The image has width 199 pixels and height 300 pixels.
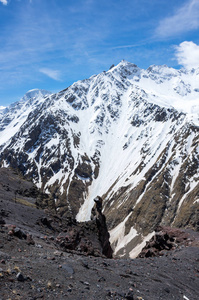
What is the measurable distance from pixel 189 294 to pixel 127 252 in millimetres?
185086

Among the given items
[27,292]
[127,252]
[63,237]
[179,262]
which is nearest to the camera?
[27,292]

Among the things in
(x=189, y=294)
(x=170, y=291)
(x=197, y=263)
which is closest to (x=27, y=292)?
(x=170, y=291)

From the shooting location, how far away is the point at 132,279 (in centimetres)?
2291

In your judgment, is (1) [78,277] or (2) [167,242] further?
(2) [167,242]

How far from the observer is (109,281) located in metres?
20.5

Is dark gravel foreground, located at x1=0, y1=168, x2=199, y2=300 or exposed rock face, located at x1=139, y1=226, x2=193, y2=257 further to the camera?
exposed rock face, located at x1=139, y1=226, x2=193, y2=257

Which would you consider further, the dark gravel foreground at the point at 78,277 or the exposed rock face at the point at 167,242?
the exposed rock face at the point at 167,242

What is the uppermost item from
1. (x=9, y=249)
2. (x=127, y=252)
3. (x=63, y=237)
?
(x=9, y=249)

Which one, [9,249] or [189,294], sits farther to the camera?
[189,294]

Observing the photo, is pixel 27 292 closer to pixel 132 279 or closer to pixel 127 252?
pixel 132 279

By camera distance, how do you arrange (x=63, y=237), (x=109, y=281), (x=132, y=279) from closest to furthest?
(x=109, y=281) → (x=132, y=279) → (x=63, y=237)

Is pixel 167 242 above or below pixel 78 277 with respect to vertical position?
above

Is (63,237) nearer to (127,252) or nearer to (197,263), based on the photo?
(197,263)

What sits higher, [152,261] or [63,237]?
[152,261]
